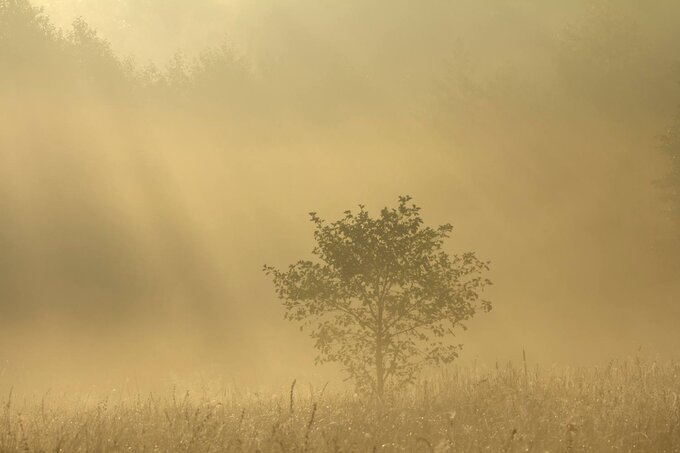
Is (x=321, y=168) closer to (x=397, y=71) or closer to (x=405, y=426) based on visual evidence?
(x=397, y=71)

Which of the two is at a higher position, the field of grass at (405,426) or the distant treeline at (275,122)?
the distant treeline at (275,122)

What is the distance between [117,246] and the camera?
4628 centimetres

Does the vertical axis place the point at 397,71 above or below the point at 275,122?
above

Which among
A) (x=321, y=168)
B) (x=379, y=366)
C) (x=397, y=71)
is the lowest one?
(x=379, y=366)

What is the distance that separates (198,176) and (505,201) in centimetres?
2135

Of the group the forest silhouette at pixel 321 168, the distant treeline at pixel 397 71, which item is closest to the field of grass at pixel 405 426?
the forest silhouette at pixel 321 168

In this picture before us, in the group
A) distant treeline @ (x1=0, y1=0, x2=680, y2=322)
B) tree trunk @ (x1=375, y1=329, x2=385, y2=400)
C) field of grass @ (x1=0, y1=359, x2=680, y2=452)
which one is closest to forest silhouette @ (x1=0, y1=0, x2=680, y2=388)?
distant treeline @ (x1=0, y1=0, x2=680, y2=322)

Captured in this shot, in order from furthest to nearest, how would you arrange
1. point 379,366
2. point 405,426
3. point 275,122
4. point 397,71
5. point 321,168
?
point 397,71
point 275,122
point 321,168
point 379,366
point 405,426

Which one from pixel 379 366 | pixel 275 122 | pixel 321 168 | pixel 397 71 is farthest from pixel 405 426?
pixel 397 71

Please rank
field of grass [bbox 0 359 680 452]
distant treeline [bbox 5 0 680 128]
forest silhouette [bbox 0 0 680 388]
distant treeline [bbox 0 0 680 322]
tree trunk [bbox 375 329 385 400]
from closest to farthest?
1. field of grass [bbox 0 359 680 452]
2. tree trunk [bbox 375 329 385 400]
3. forest silhouette [bbox 0 0 680 388]
4. distant treeline [bbox 0 0 680 322]
5. distant treeline [bbox 5 0 680 128]

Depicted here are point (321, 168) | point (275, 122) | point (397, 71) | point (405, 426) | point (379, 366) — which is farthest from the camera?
point (397, 71)

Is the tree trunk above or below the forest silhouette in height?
below

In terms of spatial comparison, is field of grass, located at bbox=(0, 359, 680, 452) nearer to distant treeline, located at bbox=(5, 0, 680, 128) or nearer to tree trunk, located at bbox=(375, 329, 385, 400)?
tree trunk, located at bbox=(375, 329, 385, 400)

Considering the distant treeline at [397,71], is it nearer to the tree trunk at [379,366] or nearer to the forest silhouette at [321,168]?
the forest silhouette at [321,168]
